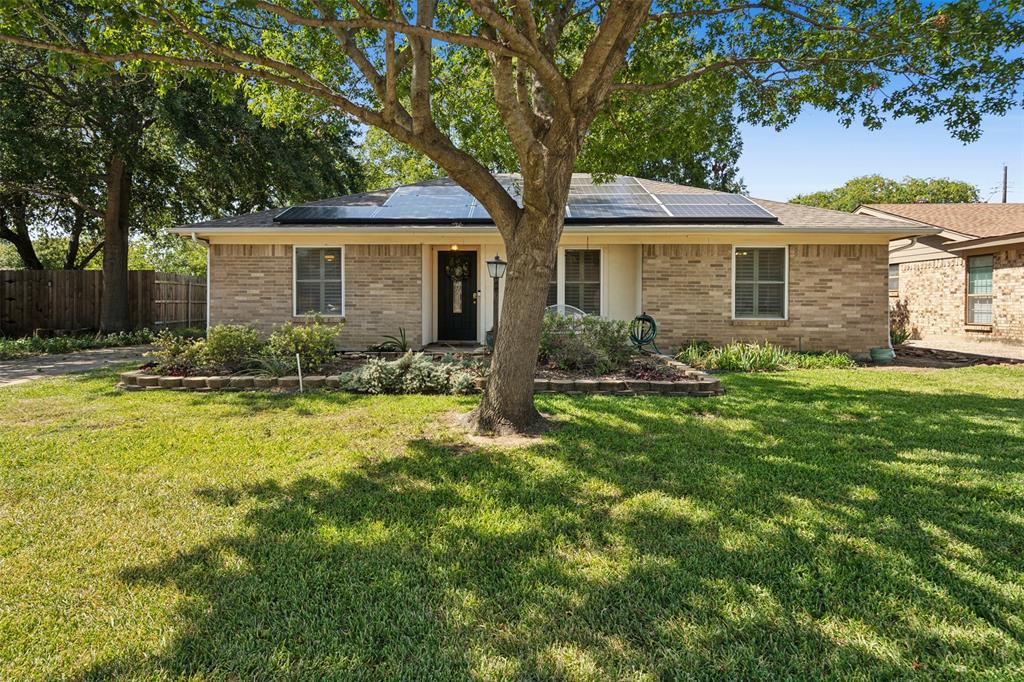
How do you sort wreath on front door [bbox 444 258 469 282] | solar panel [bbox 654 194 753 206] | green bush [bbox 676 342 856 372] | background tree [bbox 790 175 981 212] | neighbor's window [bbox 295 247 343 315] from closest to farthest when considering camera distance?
green bush [bbox 676 342 856 372] → neighbor's window [bbox 295 247 343 315] → solar panel [bbox 654 194 753 206] → wreath on front door [bbox 444 258 469 282] → background tree [bbox 790 175 981 212]

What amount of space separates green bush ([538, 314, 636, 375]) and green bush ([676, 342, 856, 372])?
1.72 meters

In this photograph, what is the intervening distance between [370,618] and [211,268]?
1064 cm

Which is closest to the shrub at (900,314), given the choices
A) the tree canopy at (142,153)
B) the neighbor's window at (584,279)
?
the neighbor's window at (584,279)

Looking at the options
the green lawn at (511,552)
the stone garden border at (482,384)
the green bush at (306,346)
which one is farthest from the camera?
the green bush at (306,346)

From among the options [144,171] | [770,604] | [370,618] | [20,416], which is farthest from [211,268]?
[770,604]

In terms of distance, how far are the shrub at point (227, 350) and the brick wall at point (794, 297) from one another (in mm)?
7297

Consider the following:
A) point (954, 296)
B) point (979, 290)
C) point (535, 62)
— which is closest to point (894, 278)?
point (954, 296)

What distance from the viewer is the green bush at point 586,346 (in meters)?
7.80

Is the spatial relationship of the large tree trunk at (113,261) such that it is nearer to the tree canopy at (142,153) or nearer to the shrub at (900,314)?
the tree canopy at (142,153)

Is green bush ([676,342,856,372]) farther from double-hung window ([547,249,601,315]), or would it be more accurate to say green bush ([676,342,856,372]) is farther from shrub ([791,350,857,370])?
double-hung window ([547,249,601,315])

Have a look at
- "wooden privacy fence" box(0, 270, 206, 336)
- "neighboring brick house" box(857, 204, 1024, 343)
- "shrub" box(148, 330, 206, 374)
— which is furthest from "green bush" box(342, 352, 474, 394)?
"wooden privacy fence" box(0, 270, 206, 336)

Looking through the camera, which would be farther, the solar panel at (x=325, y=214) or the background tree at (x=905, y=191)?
the background tree at (x=905, y=191)

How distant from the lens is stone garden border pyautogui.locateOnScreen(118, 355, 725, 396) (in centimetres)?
681

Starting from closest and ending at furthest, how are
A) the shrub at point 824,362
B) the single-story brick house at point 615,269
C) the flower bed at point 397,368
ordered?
the flower bed at point 397,368, the shrub at point 824,362, the single-story brick house at point 615,269
